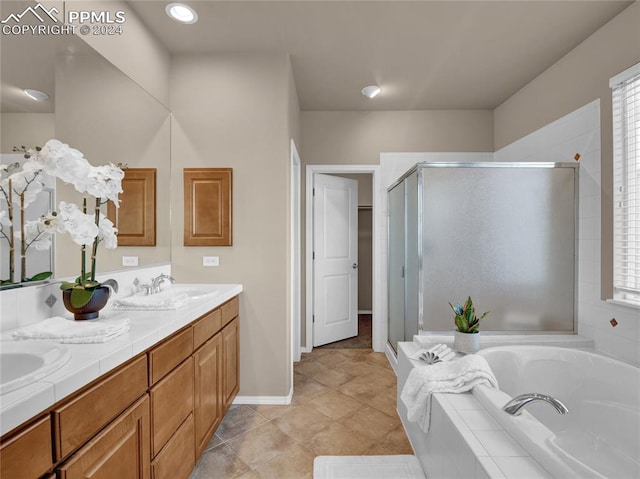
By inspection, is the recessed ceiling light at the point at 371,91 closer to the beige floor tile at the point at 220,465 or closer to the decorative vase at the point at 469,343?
the decorative vase at the point at 469,343

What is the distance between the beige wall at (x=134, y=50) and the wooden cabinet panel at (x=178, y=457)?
1963 mm

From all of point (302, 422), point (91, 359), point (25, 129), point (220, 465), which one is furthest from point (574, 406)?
point (25, 129)

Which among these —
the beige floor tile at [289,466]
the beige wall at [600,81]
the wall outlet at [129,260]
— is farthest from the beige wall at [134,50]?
the beige wall at [600,81]

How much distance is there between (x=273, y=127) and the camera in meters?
2.37

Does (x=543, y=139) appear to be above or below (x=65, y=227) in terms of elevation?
above

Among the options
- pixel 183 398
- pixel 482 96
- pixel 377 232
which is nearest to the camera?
pixel 183 398

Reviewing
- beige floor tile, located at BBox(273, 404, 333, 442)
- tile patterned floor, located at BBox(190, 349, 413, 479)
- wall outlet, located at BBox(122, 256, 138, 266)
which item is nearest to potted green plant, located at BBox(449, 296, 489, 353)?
tile patterned floor, located at BBox(190, 349, 413, 479)

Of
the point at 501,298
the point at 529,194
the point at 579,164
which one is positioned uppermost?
the point at 579,164

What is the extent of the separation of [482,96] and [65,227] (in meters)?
3.55

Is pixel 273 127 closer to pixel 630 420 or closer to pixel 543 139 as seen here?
pixel 543 139

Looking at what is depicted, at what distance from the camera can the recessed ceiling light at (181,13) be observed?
6.16 feet

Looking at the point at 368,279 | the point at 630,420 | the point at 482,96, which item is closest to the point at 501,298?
the point at 630,420

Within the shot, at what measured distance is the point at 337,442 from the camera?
1938 millimetres

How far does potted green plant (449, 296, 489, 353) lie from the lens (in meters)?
1.95
